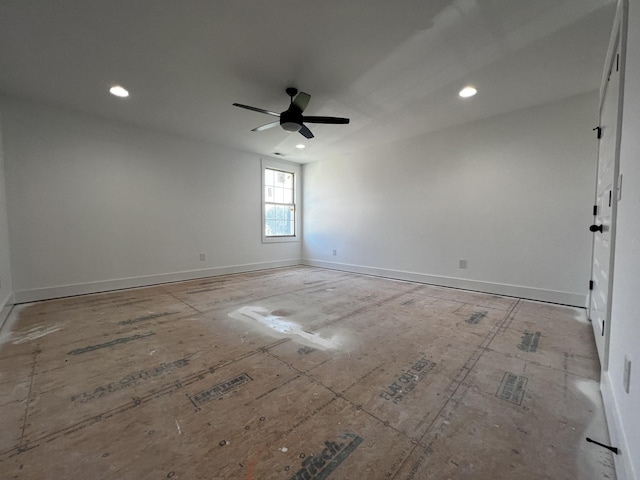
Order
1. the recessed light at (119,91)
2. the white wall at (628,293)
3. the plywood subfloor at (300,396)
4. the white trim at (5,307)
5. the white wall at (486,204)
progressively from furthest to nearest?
the white wall at (486,204) < the recessed light at (119,91) < the white trim at (5,307) < the plywood subfloor at (300,396) < the white wall at (628,293)

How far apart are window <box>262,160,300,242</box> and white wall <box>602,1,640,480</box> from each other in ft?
17.3

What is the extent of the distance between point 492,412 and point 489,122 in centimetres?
381

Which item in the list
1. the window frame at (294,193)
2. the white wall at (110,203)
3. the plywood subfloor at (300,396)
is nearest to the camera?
the plywood subfloor at (300,396)

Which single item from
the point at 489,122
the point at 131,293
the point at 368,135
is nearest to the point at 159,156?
the point at 131,293

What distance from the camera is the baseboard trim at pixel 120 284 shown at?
3314 mm

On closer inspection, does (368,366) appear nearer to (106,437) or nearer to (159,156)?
(106,437)

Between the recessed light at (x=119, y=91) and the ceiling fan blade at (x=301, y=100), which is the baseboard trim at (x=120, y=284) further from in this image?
the ceiling fan blade at (x=301, y=100)

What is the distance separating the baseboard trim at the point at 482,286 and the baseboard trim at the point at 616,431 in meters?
2.15

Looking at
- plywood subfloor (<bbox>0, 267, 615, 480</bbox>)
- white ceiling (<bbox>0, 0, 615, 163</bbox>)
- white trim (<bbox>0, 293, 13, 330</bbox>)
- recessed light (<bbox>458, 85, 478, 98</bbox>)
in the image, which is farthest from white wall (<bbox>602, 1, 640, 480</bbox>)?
white trim (<bbox>0, 293, 13, 330</bbox>)

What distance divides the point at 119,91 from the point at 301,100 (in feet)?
7.08

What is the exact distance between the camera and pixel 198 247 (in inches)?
190

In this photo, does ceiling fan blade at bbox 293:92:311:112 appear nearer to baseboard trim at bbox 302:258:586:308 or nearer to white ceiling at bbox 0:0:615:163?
white ceiling at bbox 0:0:615:163

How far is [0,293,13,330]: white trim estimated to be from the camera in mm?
2605

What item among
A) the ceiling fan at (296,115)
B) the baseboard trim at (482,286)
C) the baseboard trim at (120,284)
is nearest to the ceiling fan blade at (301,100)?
the ceiling fan at (296,115)
